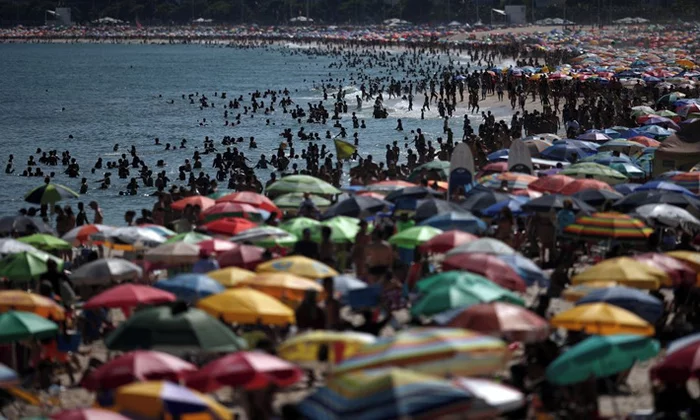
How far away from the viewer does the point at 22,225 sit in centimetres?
1906

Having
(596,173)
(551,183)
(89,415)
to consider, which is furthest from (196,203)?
(89,415)

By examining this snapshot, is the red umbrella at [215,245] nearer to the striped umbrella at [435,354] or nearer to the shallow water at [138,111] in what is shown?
the striped umbrella at [435,354]

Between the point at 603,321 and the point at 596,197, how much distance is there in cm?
831

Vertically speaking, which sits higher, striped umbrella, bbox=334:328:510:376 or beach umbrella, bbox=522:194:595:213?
striped umbrella, bbox=334:328:510:376

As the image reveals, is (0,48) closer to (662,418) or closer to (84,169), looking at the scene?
(84,169)

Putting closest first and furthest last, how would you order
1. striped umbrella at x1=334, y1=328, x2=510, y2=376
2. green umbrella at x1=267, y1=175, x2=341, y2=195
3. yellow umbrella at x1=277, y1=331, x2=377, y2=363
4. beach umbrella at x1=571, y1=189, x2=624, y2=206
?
striped umbrella at x1=334, y1=328, x2=510, y2=376 → yellow umbrella at x1=277, y1=331, x2=377, y2=363 → beach umbrella at x1=571, y1=189, x2=624, y2=206 → green umbrella at x1=267, y1=175, x2=341, y2=195

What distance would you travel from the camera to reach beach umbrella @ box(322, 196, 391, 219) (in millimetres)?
19391

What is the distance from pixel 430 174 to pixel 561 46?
254 ft

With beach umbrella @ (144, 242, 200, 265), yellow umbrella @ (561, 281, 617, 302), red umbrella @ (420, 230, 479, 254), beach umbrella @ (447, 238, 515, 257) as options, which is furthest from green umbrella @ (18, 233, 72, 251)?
yellow umbrella @ (561, 281, 617, 302)

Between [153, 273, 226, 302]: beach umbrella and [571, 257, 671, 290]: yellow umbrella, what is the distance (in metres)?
4.13

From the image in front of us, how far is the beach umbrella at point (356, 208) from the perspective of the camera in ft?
63.6

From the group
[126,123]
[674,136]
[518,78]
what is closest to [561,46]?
[518,78]

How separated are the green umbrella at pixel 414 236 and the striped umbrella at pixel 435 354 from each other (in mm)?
5919

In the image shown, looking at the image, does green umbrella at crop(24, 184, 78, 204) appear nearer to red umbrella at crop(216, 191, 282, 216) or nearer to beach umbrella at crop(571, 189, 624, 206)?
red umbrella at crop(216, 191, 282, 216)
